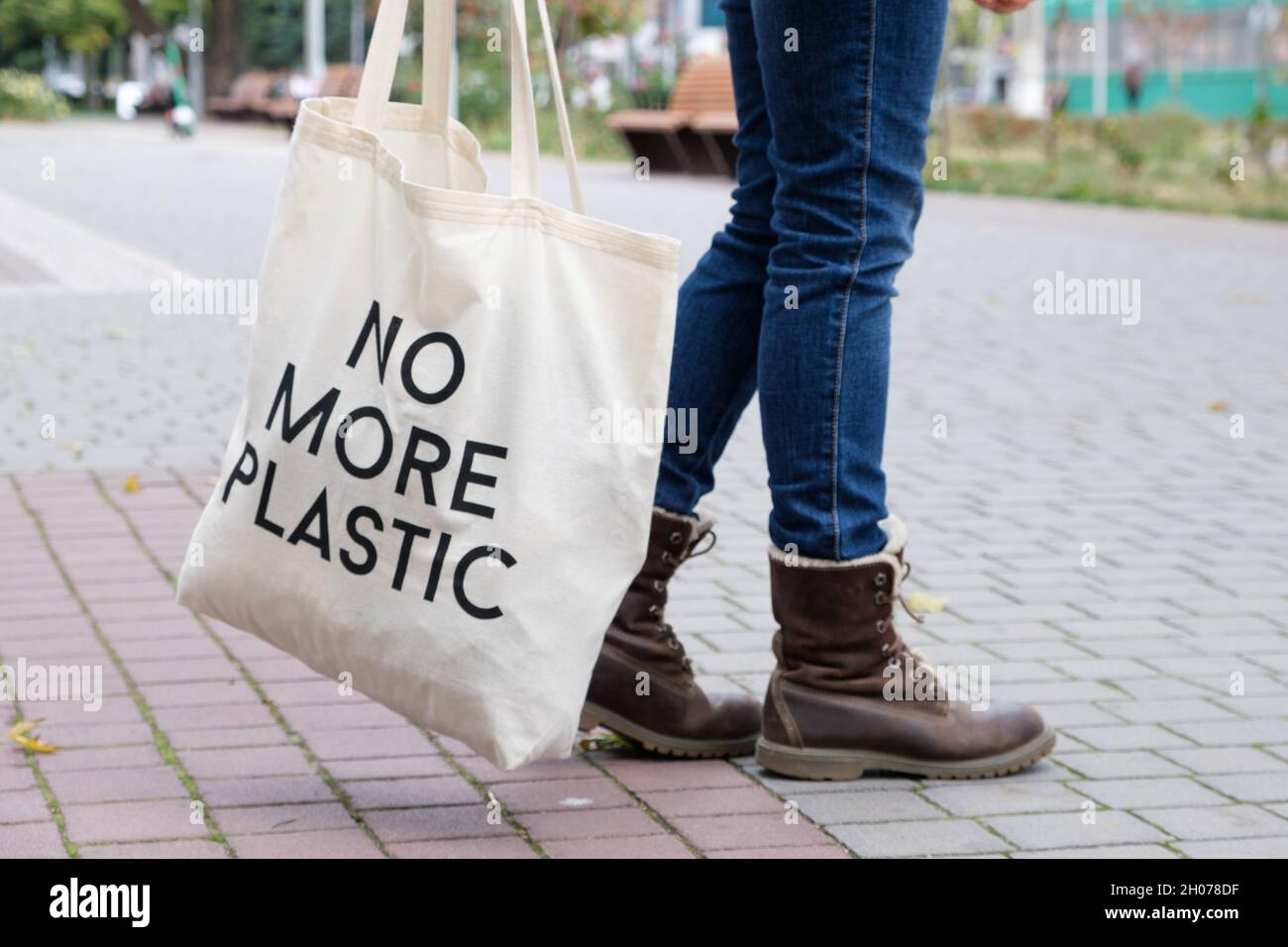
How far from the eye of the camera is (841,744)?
9.12 feet

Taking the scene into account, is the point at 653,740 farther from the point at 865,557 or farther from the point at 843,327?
the point at 843,327

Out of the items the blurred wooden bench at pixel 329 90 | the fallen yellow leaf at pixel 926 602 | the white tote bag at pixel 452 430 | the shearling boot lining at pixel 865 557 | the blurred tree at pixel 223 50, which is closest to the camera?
the white tote bag at pixel 452 430

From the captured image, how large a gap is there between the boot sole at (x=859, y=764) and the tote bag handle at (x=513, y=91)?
0.81 m

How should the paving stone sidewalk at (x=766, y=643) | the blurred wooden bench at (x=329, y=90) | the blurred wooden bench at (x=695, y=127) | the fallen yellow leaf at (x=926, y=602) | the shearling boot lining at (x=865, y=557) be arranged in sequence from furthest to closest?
1. the blurred wooden bench at (x=329, y=90)
2. the blurred wooden bench at (x=695, y=127)
3. the fallen yellow leaf at (x=926, y=602)
4. the shearling boot lining at (x=865, y=557)
5. the paving stone sidewalk at (x=766, y=643)

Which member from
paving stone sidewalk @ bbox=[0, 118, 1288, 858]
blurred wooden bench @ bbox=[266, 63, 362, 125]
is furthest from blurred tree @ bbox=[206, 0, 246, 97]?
paving stone sidewalk @ bbox=[0, 118, 1288, 858]

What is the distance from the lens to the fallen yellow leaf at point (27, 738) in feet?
9.45

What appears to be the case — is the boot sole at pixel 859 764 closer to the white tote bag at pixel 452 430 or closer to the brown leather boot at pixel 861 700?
the brown leather boot at pixel 861 700

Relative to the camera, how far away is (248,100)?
166 ft

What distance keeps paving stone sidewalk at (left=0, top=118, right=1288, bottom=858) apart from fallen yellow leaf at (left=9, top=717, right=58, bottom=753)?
0.02 meters

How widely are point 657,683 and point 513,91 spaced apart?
0.89 metres

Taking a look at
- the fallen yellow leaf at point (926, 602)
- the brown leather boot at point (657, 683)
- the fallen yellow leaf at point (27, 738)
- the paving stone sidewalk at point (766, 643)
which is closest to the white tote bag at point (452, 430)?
the paving stone sidewalk at point (766, 643)

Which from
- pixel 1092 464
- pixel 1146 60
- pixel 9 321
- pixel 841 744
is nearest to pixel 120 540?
pixel 841 744

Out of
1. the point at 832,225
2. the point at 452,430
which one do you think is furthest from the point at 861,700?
the point at 452,430
